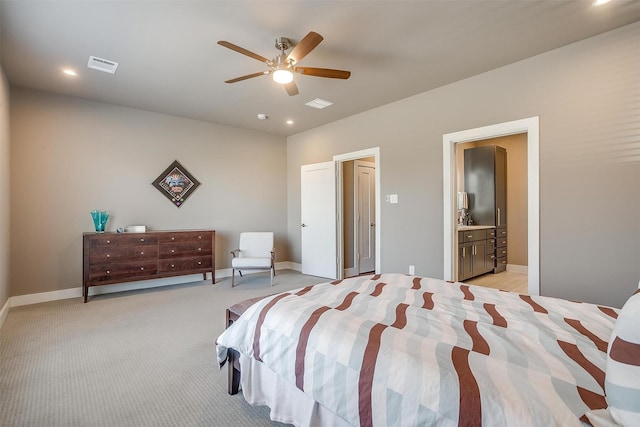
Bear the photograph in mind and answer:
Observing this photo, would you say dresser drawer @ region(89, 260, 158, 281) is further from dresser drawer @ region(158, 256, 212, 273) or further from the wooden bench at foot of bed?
the wooden bench at foot of bed

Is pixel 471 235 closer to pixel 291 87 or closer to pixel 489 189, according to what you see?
pixel 489 189

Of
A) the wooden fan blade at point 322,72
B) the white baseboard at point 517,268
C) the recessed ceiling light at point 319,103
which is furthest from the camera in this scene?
the white baseboard at point 517,268

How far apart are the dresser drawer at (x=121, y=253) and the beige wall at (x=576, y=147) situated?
393cm

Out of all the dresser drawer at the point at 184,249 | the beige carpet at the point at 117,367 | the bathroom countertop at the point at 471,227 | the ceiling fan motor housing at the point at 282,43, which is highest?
the ceiling fan motor housing at the point at 282,43

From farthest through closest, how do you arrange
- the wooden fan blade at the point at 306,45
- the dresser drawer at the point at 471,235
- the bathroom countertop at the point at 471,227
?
the bathroom countertop at the point at 471,227
the dresser drawer at the point at 471,235
the wooden fan blade at the point at 306,45

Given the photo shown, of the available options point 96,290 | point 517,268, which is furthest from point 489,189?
point 96,290

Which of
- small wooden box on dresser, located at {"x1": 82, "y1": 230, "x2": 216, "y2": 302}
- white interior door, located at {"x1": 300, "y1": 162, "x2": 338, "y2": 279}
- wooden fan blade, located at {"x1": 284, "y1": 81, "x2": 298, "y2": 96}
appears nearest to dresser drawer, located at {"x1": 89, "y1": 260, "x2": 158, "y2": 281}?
small wooden box on dresser, located at {"x1": 82, "y1": 230, "x2": 216, "y2": 302}

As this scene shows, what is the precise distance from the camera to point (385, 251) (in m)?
4.47

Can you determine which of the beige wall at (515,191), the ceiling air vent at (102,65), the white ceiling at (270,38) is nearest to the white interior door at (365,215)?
the beige wall at (515,191)

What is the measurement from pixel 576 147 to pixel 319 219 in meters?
3.69

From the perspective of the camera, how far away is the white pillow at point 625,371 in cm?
76

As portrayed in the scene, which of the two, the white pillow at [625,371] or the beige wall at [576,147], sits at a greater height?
the beige wall at [576,147]

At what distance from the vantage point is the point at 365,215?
6.07 metres

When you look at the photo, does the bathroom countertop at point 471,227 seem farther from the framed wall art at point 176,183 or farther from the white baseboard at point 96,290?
the framed wall art at point 176,183
